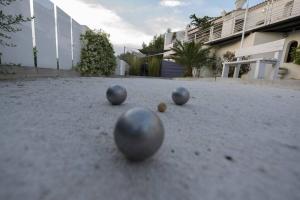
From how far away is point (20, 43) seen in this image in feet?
14.4

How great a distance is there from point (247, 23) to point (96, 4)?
10458mm

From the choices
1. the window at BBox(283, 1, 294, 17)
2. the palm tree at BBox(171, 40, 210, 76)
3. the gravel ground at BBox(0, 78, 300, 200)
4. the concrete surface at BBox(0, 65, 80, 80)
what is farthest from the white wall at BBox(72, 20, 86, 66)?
the window at BBox(283, 1, 294, 17)

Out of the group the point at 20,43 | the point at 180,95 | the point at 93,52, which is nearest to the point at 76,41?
the point at 93,52

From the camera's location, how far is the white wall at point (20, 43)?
4.02m

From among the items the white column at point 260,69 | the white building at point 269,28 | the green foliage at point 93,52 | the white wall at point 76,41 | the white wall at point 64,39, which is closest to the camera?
the white wall at point 64,39

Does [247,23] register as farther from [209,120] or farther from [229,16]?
[209,120]

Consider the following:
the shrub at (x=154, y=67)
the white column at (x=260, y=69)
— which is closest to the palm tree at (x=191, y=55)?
the shrub at (x=154, y=67)

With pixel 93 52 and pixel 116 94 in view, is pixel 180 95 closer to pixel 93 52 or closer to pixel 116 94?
pixel 116 94

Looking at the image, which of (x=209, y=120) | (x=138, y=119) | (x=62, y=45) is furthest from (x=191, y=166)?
(x=62, y=45)

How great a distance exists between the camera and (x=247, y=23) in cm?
1196

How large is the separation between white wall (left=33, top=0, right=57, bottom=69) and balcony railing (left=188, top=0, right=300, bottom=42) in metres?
11.4

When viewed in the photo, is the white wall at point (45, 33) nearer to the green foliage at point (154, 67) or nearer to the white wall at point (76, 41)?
the white wall at point (76, 41)

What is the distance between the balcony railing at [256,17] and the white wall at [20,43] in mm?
11727

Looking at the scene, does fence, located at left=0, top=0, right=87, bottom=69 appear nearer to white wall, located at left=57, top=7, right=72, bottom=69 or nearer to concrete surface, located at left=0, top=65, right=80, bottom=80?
white wall, located at left=57, top=7, right=72, bottom=69
